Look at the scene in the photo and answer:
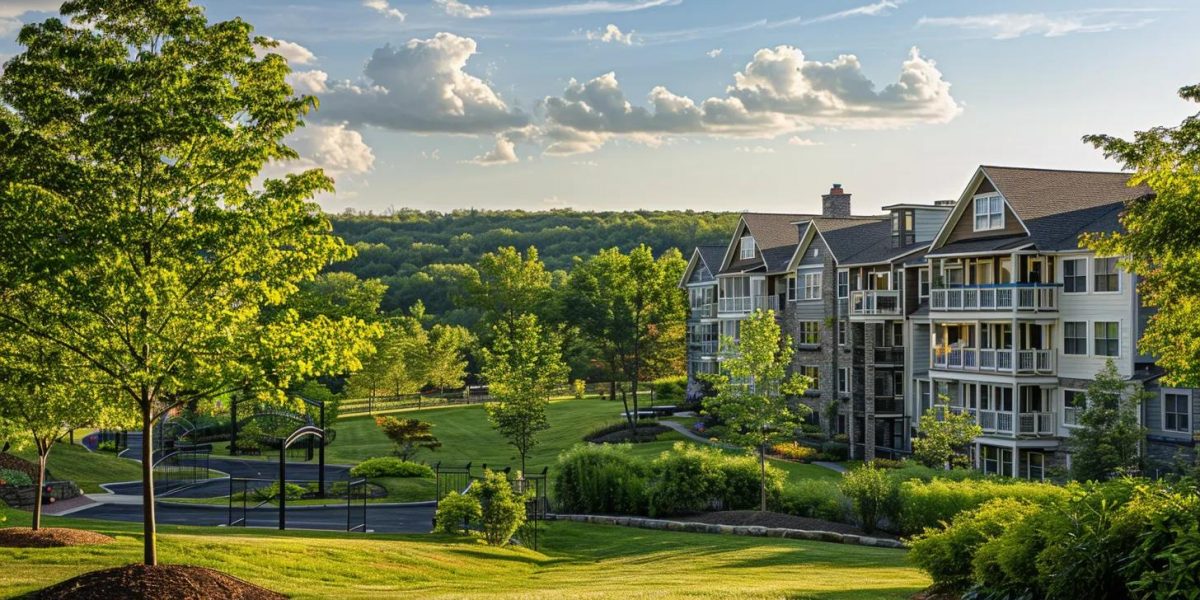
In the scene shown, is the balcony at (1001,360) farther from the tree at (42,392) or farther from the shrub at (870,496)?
the tree at (42,392)

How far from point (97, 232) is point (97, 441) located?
4805 cm

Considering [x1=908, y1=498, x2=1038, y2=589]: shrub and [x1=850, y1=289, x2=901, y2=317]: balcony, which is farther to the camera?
[x1=850, y1=289, x2=901, y2=317]: balcony

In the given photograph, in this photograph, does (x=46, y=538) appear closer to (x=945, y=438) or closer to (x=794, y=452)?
(x=945, y=438)

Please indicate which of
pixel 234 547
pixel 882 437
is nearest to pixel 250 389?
pixel 234 547

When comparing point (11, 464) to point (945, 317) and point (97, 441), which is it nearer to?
point (97, 441)

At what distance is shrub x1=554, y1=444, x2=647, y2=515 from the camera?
3406cm

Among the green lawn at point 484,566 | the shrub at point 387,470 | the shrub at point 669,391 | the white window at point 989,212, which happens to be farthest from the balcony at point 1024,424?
the shrub at point 669,391

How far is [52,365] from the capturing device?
15852 millimetres

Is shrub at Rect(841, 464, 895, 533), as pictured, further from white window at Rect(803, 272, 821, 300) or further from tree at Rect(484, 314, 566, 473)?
white window at Rect(803, 272, 821, 300)

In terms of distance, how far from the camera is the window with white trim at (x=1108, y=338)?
124 feet

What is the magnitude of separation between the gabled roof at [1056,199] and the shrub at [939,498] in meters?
14.7

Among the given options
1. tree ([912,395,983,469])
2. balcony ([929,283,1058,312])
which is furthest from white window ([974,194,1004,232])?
tree ([912,395,983,469])

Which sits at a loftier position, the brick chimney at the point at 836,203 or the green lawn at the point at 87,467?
the brick chimney at the point at 836,203

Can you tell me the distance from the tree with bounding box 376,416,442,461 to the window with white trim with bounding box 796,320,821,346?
2065cm
